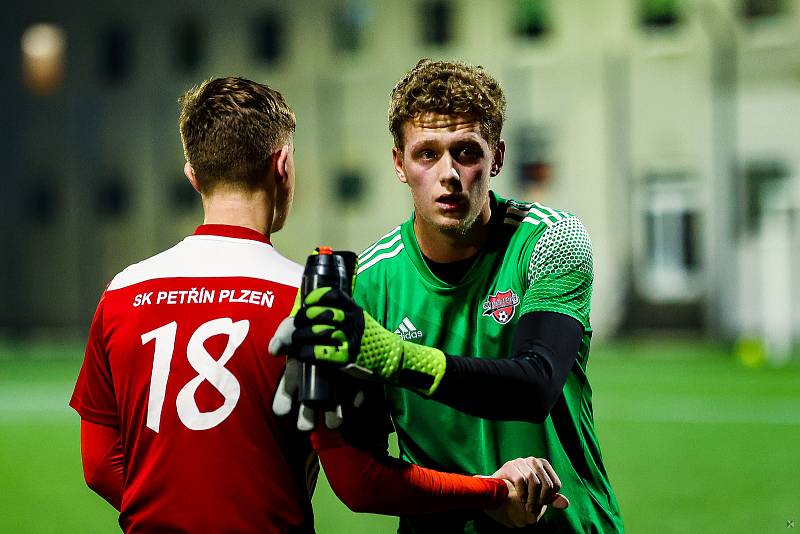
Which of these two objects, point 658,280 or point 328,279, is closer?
point 328,279

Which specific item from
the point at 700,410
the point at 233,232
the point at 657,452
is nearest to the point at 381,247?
the point at 233,232

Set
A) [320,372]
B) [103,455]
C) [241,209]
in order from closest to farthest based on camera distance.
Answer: [320,372], [241,209], [103,455]

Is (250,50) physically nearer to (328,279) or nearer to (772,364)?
(772,364)

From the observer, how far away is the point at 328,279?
289 cm

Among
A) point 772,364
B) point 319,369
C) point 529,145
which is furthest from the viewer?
point 529,145

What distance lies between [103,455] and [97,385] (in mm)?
240

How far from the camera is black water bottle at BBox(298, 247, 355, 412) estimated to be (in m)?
2.87

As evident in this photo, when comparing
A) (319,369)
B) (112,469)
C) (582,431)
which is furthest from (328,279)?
(582,431)

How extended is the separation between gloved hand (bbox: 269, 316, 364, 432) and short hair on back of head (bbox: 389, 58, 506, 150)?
1.25 metres

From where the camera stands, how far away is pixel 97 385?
3.40 metres

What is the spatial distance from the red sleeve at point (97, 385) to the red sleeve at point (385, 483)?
25.4 inches

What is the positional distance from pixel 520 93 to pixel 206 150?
3019 cm

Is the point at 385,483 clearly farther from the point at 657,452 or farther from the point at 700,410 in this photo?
the point at 700,410

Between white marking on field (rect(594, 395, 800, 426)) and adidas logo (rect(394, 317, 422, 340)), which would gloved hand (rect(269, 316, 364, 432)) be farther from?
white marking on field (rect(594, 395, 800, 426))
